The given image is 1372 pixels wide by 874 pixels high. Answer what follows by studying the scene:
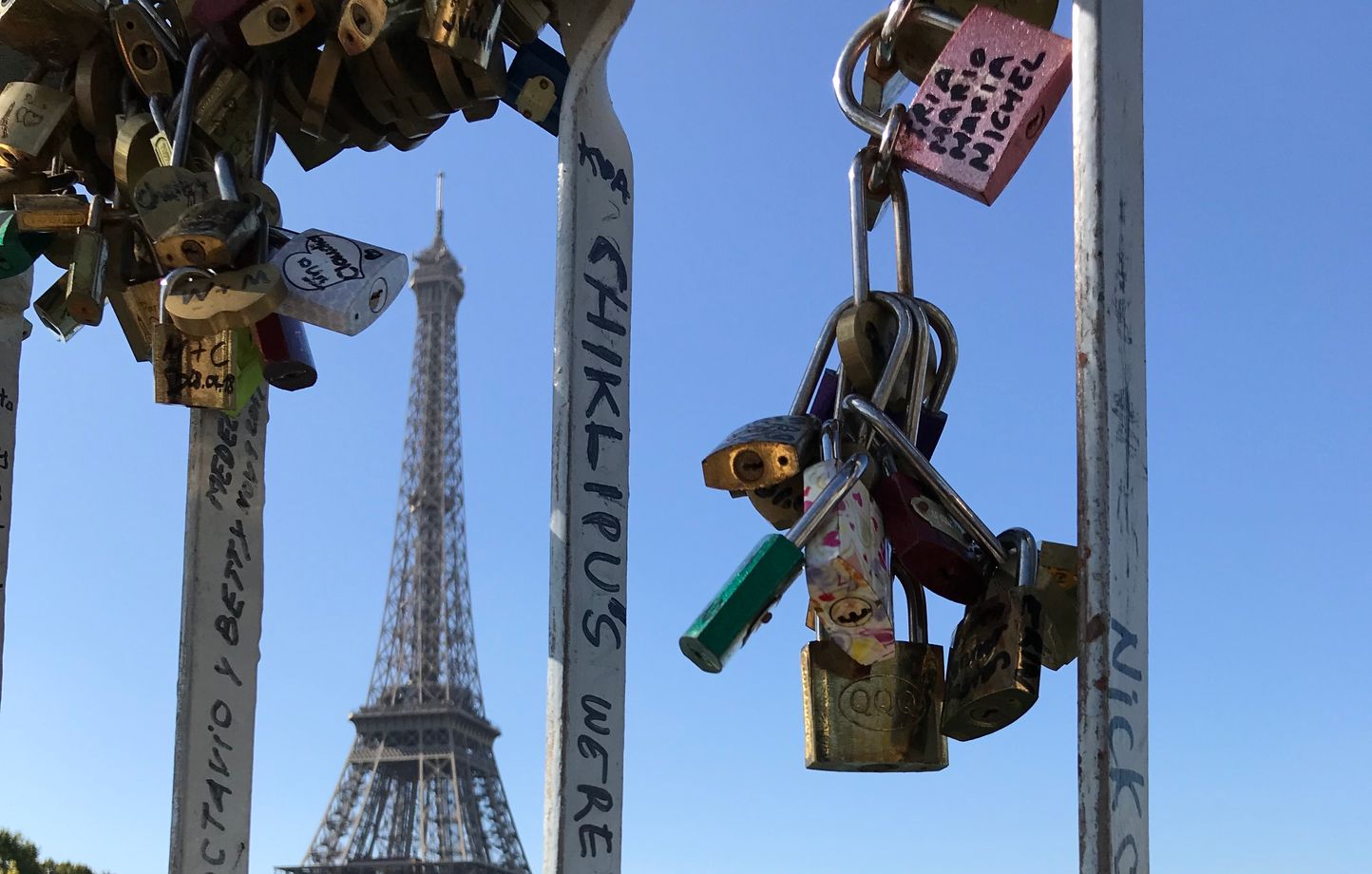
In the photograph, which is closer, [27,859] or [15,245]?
[15,245]

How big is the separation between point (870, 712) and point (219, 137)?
2.02 m

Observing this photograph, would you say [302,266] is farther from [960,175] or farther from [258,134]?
[960,175]

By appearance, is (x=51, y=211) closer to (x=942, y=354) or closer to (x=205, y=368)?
(x=205, y=368)

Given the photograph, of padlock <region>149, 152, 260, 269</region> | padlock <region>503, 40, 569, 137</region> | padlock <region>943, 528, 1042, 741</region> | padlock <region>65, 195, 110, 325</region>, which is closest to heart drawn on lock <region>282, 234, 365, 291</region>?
padlock <region>149, 152, 260, 269</region>

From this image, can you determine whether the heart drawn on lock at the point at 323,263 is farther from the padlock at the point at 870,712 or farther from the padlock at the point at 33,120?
the padlock at the point at 870,712

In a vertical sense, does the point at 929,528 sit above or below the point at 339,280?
below

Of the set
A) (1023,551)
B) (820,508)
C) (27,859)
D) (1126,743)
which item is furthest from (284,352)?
(27,859)

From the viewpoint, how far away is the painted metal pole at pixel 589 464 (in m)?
2.47

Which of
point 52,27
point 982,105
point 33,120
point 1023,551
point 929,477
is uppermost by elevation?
point 52,27

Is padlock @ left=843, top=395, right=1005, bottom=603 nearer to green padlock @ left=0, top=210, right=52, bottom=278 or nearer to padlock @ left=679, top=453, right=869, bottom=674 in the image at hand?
padlock @ left=679, top=453, right=869, bottom=674

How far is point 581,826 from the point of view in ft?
8.05

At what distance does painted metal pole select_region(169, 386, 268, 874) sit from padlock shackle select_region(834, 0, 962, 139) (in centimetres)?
172

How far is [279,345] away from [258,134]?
483 millimetres

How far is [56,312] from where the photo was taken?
404 cm
